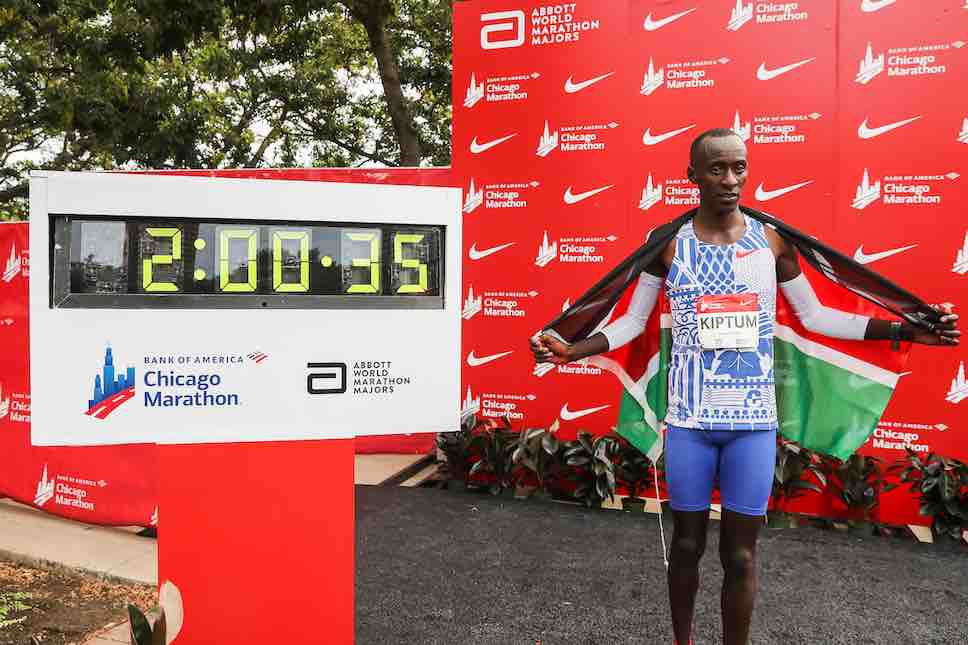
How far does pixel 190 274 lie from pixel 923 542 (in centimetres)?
440

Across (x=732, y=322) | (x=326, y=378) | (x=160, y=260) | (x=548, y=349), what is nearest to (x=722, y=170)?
(x=732, y=322)

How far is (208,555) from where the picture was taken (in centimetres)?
226

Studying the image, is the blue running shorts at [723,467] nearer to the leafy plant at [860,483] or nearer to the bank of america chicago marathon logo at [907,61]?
the leafy plant at [860,483]

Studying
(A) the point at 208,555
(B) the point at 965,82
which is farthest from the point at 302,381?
(B) the point at 965,82

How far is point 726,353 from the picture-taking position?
251cm

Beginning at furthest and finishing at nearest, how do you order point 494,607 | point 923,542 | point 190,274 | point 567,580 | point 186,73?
point 186,73 < point 923,542 < point 567,580 < point 494,607 < point 190,274

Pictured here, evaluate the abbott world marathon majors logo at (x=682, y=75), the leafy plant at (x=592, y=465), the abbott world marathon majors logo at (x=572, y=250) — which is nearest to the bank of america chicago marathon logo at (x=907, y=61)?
the abbott world marathon majors logo at (x=682, y=75)

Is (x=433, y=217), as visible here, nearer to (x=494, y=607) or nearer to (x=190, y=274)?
(x=190, y=274)

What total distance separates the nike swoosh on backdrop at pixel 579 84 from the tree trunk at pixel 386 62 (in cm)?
530

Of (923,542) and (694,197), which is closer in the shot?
(923,542)

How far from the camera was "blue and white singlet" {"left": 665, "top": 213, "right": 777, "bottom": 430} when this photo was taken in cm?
250

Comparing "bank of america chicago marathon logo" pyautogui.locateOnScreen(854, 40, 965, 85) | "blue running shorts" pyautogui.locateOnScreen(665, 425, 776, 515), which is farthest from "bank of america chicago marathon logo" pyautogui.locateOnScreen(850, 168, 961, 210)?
"blue running shorts" pyautogui.locateOnScreen(665, 425, 776, 515)

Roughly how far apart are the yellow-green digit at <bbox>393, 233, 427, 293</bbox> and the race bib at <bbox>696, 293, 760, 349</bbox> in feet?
3.14

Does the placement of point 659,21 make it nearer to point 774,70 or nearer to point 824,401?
point 774,70
